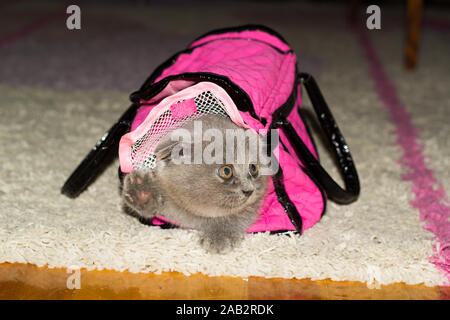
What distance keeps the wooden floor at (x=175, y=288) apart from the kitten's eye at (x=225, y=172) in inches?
8.8

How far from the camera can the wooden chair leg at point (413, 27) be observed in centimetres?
266

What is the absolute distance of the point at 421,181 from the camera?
1.49 metres

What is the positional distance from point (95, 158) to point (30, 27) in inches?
118

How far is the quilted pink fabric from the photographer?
118 centimetres

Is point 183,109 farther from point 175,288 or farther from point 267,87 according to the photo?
point 175,288

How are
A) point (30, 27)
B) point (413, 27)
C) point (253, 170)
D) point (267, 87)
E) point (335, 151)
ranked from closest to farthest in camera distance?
point (253, 170) → point (267, 87) → point (335, 151) → point (413, 27) → point (30, 27)

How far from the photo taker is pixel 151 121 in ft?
3.56

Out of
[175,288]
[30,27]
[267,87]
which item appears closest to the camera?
[175,288]

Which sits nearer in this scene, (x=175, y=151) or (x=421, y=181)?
(x=175, y=151)

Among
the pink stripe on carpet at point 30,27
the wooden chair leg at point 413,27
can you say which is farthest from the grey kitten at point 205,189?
the pink stripe on carpet at point 30,27

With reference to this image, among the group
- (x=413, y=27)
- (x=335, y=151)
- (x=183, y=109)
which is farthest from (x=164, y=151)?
(x=413, y=27)

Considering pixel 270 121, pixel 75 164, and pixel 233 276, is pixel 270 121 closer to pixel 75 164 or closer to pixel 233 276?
pixel 233 276

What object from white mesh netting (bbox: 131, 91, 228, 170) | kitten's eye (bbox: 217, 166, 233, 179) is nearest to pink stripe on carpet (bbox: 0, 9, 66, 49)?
white mesh netting (bbox: 131, 91, 228, 170)
